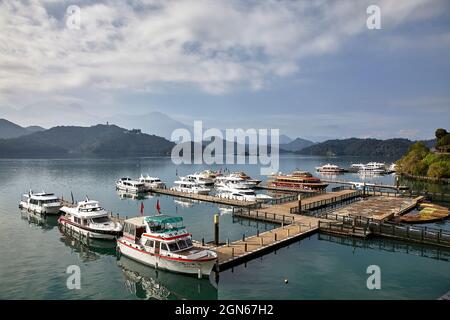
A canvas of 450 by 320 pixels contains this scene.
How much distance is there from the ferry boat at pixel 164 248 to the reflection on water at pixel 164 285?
0.69 m

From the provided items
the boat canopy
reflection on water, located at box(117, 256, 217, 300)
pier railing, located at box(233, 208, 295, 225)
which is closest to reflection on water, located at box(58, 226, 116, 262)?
reflection on water, located at box(117, 256, 217, 300)

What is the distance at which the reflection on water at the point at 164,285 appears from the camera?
93.7ft

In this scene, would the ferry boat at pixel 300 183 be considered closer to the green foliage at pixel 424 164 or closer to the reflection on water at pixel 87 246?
the green foliage at pixel 424 164

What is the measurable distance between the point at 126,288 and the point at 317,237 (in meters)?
25.2

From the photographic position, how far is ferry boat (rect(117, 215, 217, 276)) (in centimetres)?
3025

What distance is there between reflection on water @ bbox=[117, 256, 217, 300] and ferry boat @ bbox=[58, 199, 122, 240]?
10.5m

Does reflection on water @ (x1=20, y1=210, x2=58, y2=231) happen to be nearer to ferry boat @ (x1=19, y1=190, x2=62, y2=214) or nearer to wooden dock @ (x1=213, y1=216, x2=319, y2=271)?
ferry boat @ (x1=19, y1=190, x2=62, y2=214)

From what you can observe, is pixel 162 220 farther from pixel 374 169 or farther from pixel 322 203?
pixel 374 169

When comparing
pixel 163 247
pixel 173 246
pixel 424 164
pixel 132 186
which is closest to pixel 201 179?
pixel 132 186

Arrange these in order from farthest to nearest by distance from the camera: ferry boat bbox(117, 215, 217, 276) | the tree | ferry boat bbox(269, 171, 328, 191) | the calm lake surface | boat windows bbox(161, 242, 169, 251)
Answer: the tree, ferry boat bbox(269, 171, 328, 191), boat windows bbox(161, 242, 169, 251), ferry boat bbox(117, 215, 217, 276), the calm lake surface

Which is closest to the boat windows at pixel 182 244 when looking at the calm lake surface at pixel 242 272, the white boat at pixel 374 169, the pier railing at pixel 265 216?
the calm lake surface at pixel 242 272
